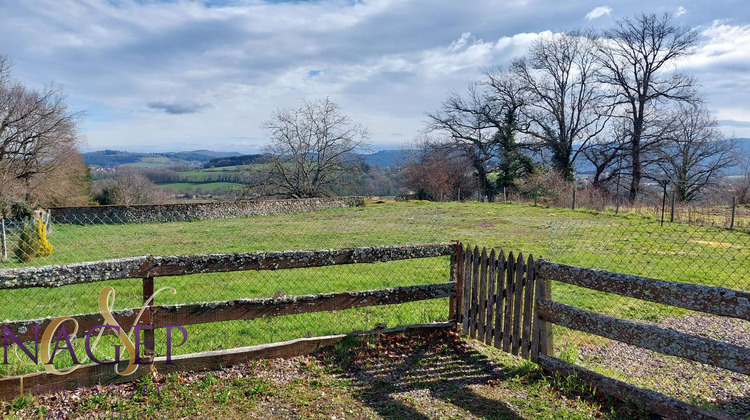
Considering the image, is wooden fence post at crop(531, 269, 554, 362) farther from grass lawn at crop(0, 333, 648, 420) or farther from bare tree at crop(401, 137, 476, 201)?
bare tree at crop(401, 137, 476, 201)

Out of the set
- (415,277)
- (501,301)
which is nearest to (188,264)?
(501,301)

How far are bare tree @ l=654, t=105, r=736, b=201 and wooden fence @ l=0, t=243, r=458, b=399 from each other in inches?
1471

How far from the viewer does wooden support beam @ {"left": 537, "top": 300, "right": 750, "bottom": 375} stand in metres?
3.37

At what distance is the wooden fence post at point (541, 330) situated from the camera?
4809mm

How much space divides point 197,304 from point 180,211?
24.4 m

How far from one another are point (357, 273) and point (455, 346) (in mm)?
4924

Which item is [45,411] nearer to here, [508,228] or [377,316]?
[377,316]

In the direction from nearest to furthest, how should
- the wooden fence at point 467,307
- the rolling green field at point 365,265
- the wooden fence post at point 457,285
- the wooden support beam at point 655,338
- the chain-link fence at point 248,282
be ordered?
1. the wooden support beam at point 655,338
2. the wooden fence at point 467,307
3. the wooden fence post at point 457,285
4. the chain-link fence at point 248,282
5. the rolling green field at point 365,265

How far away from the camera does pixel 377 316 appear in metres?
6.82

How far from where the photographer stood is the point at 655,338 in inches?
149

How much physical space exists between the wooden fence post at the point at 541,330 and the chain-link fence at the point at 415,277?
23.8 inches

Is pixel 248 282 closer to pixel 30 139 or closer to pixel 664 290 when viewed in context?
pixel 664 290

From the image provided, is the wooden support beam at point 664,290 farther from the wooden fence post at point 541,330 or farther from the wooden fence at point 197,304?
the wooden fence at point 197,304

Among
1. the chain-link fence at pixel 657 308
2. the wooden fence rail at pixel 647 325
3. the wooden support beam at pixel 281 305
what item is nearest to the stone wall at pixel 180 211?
the chain-link fence at pixel 657 308
